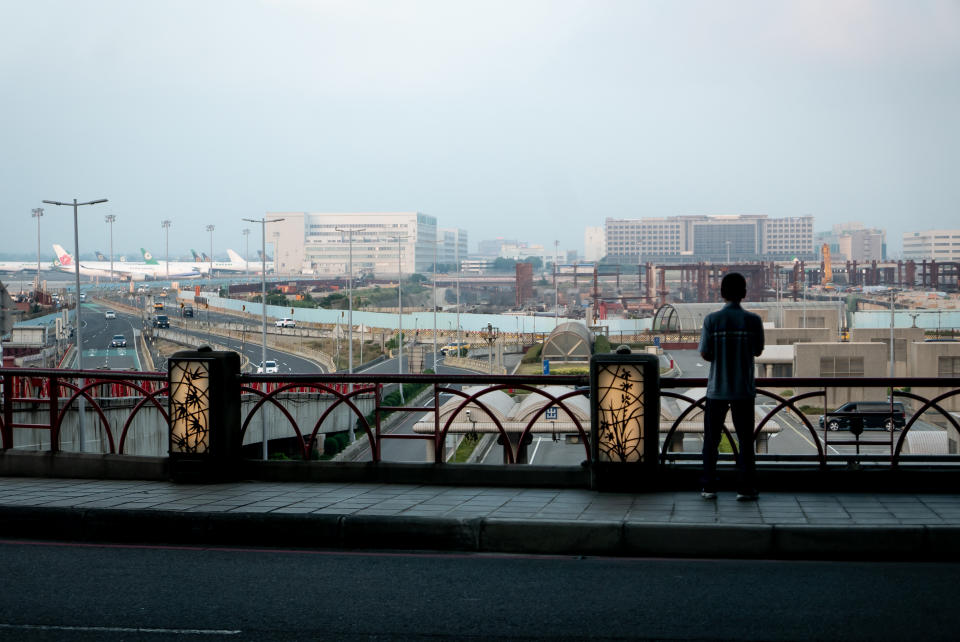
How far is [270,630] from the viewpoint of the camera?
5004 mm

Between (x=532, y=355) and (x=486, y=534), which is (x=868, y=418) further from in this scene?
(x=532, y=355)

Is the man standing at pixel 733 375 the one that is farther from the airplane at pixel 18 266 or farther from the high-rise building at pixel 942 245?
the airplane at pixel 18 266

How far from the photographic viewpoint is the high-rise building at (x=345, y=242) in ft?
530

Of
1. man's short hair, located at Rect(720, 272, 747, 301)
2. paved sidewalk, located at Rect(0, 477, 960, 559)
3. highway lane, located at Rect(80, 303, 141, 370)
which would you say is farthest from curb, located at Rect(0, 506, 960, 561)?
highway lane, located at Rect(80, 303, 141, 370)

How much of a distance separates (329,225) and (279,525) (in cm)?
16630

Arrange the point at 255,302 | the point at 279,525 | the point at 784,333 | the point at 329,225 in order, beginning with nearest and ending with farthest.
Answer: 1. the point at 279,525
2. the point at 784,333
3. the point at 255,302
4. the point at 329,225

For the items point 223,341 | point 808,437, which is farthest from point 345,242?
point 808,437

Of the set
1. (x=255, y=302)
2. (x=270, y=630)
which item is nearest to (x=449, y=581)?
(x=270, y=630)

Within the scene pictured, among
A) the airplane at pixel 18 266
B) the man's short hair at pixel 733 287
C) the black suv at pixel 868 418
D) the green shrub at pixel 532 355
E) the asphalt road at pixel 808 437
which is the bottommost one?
the green shrub at pixel 532 355

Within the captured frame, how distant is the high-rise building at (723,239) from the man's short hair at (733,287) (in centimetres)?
16058

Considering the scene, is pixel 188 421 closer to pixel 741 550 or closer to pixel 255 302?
pixel 741 550

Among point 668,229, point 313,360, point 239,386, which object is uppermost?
point 668,229

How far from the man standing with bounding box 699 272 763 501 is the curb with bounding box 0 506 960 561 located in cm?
109

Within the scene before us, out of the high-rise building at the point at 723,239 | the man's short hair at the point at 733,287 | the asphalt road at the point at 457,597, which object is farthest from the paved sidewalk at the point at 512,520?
the high-rise building at the point at 723,239
